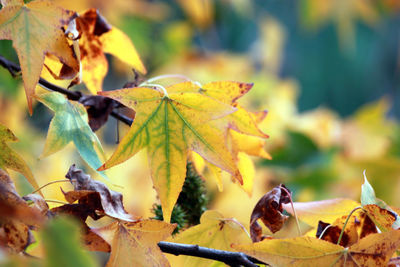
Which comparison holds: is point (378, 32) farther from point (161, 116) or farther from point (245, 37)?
point (161, 116)

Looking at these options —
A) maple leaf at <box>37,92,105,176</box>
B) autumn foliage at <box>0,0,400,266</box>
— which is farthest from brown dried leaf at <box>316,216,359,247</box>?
maple leaf at <box>37,92,105,176</box>

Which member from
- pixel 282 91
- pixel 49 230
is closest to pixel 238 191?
pixel 282 91

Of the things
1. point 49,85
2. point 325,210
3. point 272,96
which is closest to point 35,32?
point 49,85

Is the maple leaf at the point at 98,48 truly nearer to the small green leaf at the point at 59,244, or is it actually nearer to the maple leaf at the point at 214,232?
the maple leaf at the point at 214,232

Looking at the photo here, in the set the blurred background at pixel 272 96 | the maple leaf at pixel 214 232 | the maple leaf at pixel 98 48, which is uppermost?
the maple leaf at pixel 98 48

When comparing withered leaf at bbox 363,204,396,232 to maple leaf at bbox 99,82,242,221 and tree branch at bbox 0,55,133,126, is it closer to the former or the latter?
maple leaf at bbox 99,82,242,221

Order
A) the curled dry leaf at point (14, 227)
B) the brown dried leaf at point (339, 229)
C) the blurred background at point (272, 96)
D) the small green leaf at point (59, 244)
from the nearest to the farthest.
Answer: the small green leaf at point (59, 244) → the curled dry leaf at point (14, 227) → the brown dried leaf at point (339, 229) → the blurred background at point (272, 96)

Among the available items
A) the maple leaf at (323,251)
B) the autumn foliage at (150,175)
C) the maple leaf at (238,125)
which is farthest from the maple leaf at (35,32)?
the maple leaf at (323,251)
